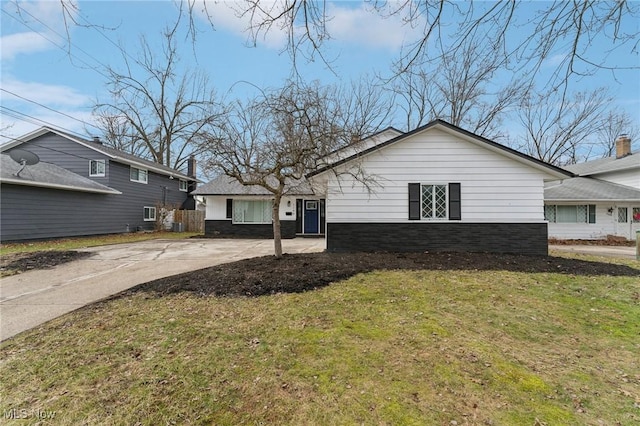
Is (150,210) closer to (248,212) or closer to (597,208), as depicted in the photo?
(248,212)

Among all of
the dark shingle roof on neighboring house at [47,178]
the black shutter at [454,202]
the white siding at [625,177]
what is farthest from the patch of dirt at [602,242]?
the dark shingle roof on neighboring house at [47,178]

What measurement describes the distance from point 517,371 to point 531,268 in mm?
5988

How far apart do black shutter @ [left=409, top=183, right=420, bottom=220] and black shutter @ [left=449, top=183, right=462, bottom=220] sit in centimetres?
102

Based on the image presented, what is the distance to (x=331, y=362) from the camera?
10.1 ft

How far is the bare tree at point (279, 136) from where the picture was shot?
7.22m

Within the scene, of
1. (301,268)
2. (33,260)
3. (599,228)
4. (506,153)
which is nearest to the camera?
(301,268)

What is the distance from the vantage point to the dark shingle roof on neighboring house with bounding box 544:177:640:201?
53.8ft

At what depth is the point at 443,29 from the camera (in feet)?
9.59

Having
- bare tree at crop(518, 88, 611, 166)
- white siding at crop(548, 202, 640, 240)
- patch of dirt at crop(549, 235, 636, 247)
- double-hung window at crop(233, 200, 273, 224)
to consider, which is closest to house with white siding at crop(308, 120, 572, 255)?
double-hung window at crop(233, 200, 273, 224)

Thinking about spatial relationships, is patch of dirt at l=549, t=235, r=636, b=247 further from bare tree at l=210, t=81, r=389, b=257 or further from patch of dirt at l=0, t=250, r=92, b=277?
patch of dirt at l=0, t=250, r=92, b=277

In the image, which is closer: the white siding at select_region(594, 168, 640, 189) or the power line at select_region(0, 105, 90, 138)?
the power line at select_region(0, 105, 90, 138)

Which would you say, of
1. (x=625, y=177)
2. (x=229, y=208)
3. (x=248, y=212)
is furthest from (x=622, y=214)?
(x=229, y=208)

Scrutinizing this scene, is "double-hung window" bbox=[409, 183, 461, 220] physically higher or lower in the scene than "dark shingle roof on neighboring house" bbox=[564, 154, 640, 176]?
lower

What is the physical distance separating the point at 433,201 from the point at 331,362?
25.6 ft
